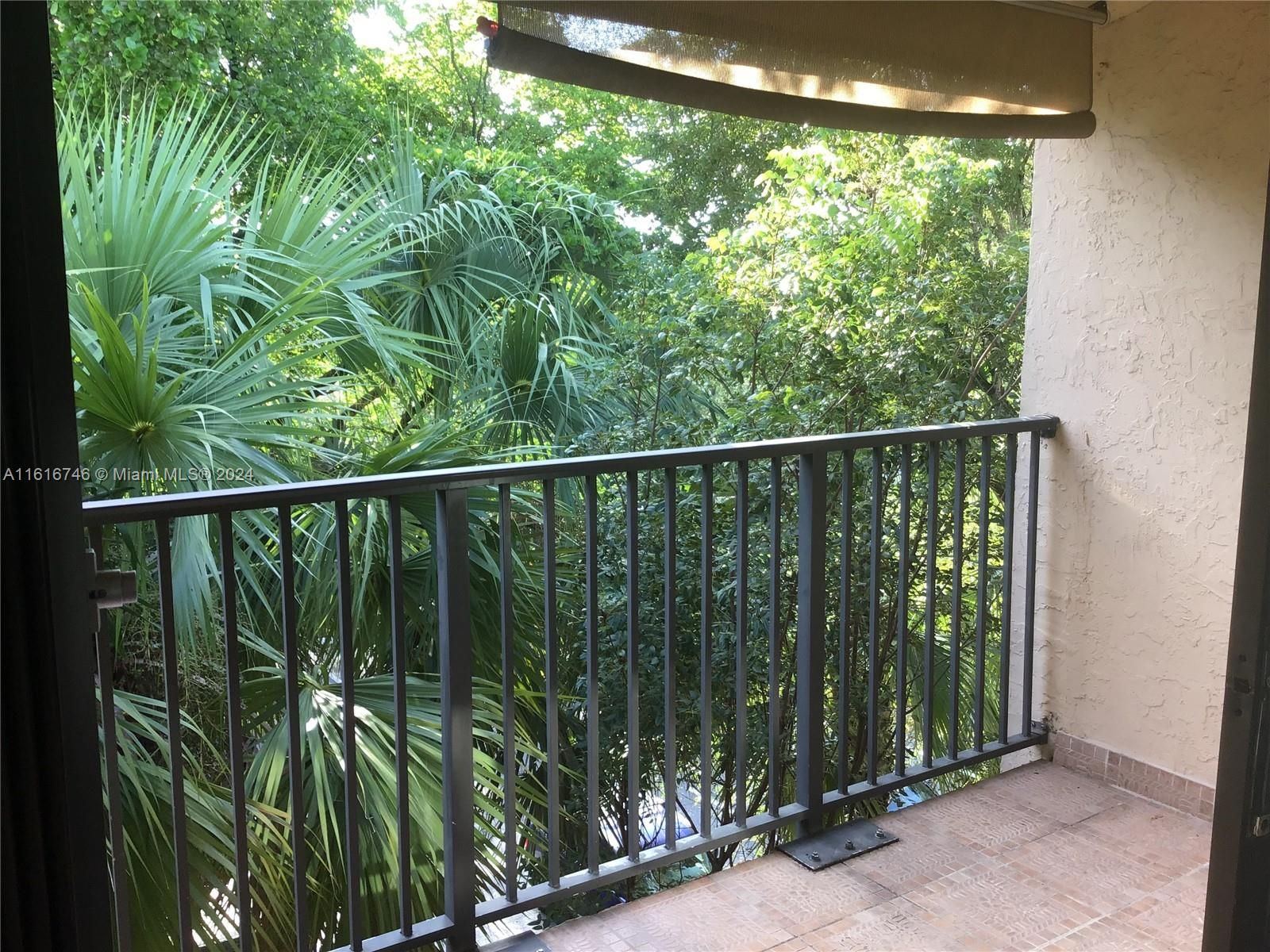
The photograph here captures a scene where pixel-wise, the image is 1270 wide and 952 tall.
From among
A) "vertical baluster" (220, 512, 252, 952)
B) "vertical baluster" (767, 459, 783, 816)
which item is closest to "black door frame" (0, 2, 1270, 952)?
"vertical baluster" (220, 512, 252, 952)

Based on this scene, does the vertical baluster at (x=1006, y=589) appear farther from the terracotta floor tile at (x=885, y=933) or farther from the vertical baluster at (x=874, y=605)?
the terracotta floor tile at (x=885, y=933)

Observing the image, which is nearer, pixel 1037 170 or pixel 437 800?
pixel 437 800

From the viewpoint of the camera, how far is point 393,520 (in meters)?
1.81

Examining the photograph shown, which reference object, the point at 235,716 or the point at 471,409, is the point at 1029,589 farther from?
the point at 471,409

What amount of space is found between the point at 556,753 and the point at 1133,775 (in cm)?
164

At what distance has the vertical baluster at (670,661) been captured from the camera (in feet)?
7.11

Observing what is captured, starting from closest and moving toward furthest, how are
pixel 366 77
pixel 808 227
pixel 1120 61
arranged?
pixel 1120 61 → pixel 808 227 → pixel 366 77

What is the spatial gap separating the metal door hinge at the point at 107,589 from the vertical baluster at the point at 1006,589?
96.0 inches

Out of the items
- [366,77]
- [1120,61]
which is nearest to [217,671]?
[1120,61]

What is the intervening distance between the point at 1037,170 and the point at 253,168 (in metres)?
6.35

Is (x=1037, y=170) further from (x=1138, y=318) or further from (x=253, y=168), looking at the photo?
(x=253, y=168)

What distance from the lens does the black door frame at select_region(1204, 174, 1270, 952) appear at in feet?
3.43

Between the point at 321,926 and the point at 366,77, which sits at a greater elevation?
the point at 366,77

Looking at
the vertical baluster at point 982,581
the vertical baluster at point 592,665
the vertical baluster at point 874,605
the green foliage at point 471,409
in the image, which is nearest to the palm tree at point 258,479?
the green foliage at point 471,409
